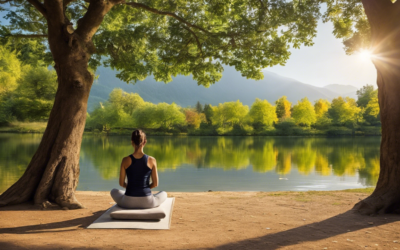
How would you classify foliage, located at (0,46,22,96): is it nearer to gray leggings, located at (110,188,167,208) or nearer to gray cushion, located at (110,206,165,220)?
gray leggings, located at (110,188,167,208)

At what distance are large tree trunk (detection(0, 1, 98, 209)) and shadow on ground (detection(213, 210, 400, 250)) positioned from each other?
13.8 ft

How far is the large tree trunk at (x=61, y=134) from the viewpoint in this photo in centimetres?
709

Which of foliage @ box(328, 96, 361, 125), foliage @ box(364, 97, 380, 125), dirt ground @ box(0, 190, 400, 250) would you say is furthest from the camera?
foliage @ box(328, 96, 361, 125)

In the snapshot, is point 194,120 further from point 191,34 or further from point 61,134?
point 61,134

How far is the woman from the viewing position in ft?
18.1

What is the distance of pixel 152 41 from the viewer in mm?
12750

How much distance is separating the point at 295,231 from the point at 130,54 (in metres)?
10.0

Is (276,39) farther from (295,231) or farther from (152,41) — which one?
(295,231)

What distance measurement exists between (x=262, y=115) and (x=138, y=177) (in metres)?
82.4

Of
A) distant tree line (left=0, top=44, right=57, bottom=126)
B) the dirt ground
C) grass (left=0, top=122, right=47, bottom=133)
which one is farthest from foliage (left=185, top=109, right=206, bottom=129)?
the dirt ground

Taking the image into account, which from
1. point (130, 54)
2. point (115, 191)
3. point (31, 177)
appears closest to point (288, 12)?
point (130, 54)

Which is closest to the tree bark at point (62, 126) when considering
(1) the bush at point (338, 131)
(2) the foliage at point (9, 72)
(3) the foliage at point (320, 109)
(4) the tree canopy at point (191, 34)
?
(4) the tree canopy at point (191, 34)

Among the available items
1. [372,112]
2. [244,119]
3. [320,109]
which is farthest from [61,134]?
[320,109]

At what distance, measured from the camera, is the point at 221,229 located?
5480 millimetres
